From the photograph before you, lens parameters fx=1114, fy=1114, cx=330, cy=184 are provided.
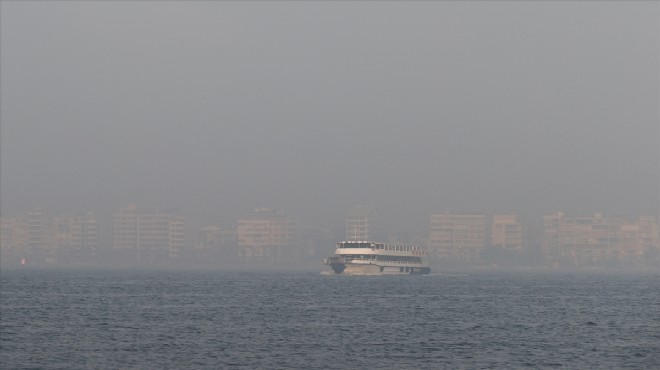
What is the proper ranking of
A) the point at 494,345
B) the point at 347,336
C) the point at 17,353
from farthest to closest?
the point at 347,336 → the point at 494,345 → the point at 17,353

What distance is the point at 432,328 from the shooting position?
89.9 m

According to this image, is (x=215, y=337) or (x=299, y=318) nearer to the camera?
(x=215, y=337)

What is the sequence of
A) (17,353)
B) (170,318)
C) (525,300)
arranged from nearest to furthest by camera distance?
(17,353) < (170,318) < (525,300)

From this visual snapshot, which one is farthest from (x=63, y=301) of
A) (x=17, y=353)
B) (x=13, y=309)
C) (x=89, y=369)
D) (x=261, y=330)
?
(x=89, y=369)

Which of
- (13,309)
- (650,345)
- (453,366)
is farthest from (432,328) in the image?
(13,309)

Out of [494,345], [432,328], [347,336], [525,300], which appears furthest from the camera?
[525,300]

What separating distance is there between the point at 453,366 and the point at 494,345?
42.6ft

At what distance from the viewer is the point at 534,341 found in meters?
79.5

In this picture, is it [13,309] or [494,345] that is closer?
[494,345]

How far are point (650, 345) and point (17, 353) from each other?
138 ft

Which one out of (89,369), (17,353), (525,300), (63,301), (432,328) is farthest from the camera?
(525,300)

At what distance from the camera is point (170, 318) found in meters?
98.8

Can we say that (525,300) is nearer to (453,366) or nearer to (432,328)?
(432,328)

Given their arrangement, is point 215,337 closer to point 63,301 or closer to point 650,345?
point 650,345
